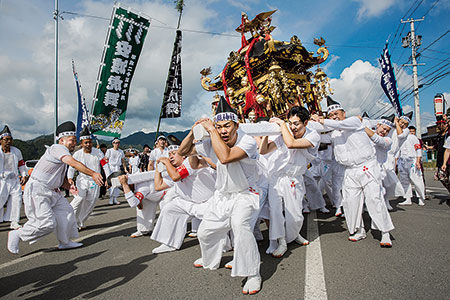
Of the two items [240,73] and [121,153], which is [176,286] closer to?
[121,153]

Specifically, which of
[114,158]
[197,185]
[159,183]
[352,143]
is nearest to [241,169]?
[197,185]

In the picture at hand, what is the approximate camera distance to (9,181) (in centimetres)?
552

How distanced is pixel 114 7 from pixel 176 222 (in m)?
6.70

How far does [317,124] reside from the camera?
3516 millimetres

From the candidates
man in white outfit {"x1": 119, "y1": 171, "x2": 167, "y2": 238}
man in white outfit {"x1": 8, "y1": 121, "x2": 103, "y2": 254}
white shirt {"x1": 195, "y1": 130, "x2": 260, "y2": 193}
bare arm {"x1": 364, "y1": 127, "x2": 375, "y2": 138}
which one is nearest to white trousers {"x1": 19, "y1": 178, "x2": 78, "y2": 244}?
man in white outfit {"x1": 8, "y1": 121, "x2": 103, "y2": 254}

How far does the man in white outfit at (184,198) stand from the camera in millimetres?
3546

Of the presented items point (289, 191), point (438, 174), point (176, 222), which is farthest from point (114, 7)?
point (438, 174)

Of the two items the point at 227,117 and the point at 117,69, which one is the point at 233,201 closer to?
the point at 227,117

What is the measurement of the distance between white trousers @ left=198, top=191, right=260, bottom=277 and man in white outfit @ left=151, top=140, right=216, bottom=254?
2.80 ft

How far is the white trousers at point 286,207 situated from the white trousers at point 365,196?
2.54 feet

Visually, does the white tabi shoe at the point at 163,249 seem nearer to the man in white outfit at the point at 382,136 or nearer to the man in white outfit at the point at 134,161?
the man in white outfit at the point at 382,136

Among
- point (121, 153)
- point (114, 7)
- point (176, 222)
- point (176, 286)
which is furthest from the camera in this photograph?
point (121, 153)

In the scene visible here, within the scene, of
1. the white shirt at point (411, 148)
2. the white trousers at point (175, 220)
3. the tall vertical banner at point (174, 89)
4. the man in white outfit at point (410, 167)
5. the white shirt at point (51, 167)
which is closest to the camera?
the white trousers at point (175, 220)

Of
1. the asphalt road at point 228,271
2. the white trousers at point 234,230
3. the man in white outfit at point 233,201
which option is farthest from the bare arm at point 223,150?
the asphalt road at point 228,271
